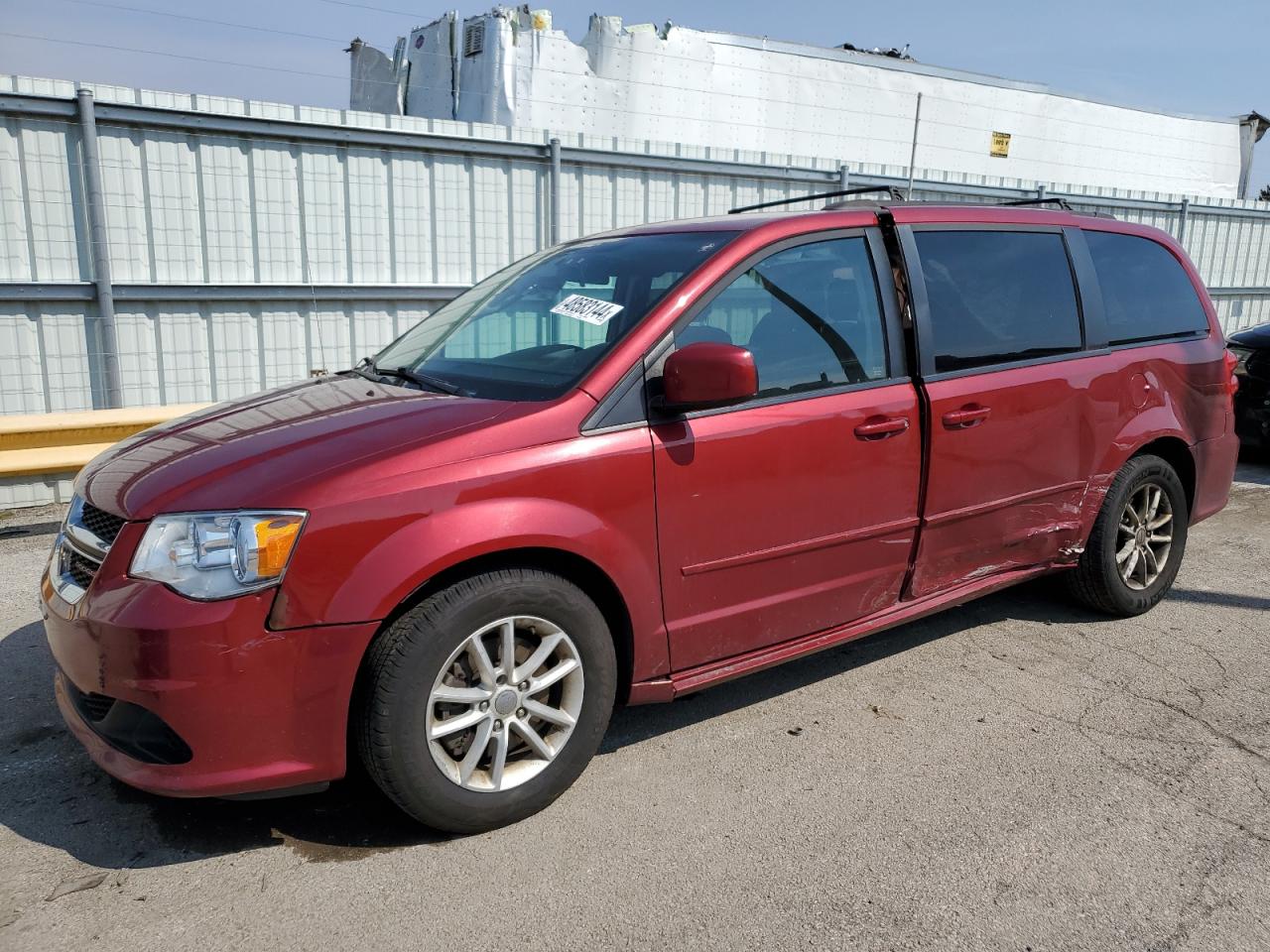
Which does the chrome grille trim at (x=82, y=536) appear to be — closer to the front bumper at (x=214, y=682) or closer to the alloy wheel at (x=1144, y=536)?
the front bumper at (x=214, y=682)

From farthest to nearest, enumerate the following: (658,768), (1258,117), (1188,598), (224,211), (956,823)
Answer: (1258,117), (224,211), (1188,598), (658,768), (956,823)

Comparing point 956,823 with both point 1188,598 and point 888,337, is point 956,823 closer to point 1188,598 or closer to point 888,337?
point 888,337

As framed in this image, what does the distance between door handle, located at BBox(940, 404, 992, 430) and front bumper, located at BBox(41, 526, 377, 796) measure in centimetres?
223

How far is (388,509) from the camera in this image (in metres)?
2.54

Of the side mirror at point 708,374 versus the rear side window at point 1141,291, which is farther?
the rear side window at point 1141,291

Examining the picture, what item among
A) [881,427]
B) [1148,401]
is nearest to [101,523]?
[881,427]

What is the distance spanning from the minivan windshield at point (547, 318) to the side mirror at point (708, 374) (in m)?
0.25

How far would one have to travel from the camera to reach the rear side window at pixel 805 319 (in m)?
3.25

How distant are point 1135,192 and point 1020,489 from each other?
12.1 meters

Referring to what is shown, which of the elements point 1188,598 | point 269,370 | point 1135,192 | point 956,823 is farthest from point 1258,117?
point 956,823

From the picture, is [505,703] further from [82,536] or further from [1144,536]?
[1144,536]

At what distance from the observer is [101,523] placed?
273 centimetres

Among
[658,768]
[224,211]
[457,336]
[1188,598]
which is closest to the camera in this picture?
[658,768]

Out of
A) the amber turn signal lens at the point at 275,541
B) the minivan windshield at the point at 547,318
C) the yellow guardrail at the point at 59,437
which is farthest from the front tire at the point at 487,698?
the yellow guardrail at the point at 59,437
